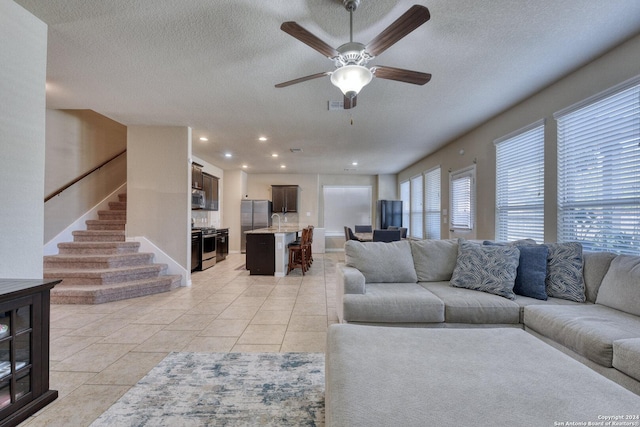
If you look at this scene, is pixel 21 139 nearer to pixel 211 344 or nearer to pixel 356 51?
pixel 211 344

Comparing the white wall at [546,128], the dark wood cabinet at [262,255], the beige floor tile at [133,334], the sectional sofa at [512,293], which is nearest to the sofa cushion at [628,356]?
the sectional sofa at [512,293]

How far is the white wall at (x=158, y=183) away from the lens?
4.35m

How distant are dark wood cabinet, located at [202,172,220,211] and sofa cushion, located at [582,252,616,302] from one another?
6491 millimetres

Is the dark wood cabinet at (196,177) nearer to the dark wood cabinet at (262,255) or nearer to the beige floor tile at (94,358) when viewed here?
the dark wood cabinet at (262,255)

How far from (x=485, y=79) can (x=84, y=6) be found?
3.53m

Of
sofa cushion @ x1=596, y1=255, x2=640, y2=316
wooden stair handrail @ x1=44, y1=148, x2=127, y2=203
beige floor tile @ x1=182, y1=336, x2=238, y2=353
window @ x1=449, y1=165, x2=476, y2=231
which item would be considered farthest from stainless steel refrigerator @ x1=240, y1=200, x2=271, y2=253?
sofa cushion @ x1=596, y1=255, x2=640, y2=316

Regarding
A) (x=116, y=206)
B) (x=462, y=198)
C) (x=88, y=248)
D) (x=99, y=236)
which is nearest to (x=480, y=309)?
(x=462, y=198)

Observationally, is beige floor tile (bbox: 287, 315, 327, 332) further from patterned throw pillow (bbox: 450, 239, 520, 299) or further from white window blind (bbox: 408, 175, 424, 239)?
white window blind (bbox: 408, 175, 424, 239)

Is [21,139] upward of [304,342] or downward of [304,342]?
upward

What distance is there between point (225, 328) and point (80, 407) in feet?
4.09

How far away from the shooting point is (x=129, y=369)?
1997 mm

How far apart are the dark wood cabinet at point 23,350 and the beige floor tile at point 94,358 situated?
38cm

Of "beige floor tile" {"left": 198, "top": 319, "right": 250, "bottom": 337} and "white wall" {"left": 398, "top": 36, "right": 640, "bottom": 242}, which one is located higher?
"white wall" {"left": 398, "top": 36, "right": 640, "bottom": 242}

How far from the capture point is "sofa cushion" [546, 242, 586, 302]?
2244 millimetres
